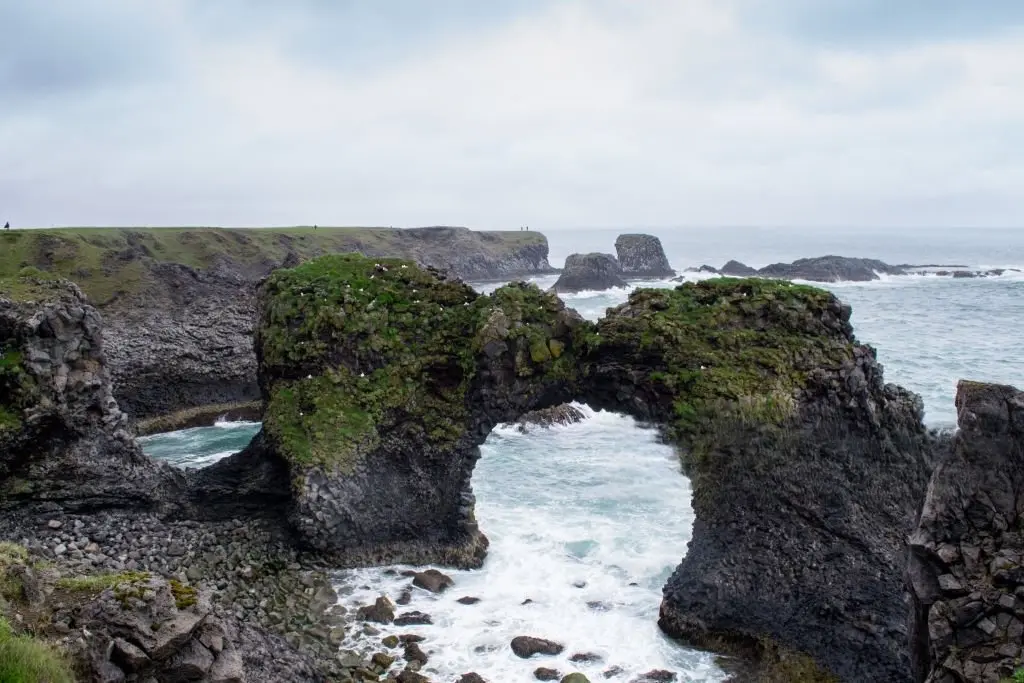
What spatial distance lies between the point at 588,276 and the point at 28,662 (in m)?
84.8

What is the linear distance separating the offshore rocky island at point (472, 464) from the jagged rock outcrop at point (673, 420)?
0.22 feet

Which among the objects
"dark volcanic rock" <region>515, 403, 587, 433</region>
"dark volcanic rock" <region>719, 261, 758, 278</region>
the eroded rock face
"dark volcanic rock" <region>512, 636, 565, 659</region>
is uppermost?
"dark volcanic rock" <region>719, 261, 758, 278</region>

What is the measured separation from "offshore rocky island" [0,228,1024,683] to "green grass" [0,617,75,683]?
2589 millimetres

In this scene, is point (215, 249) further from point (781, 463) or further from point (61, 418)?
point (781, 463)

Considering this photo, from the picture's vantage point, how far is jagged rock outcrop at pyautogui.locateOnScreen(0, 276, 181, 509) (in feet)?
69.2

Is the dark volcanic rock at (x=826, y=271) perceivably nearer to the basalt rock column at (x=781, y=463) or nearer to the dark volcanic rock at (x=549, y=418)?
the dark volcanic rock at (x=549, y=418)

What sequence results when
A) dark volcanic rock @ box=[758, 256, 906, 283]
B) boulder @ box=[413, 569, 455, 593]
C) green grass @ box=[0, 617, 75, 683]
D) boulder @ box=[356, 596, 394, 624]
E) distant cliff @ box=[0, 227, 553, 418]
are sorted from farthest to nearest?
dark volcanic rock @ box=[758, 256, 906, 283] < distant cliff @ box=[0, 227, 553, 418] < boulder @ box=[413, 569, 455, 593] < boulder @ box=[356, 596, 394, 624] < green grass @ box=[0, 617, 75, 683]

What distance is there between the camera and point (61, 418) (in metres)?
21.7

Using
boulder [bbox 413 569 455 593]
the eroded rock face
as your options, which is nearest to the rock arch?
boulder [bbox 413 569 455 593]

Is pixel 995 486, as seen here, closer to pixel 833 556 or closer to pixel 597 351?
pixel 833 556

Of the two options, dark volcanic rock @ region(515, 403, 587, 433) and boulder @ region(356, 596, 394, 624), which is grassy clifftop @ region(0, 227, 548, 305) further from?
boulder @ region(356, 596, 394, 624)

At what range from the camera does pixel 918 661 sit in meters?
15.1

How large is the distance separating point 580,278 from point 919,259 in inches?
4126

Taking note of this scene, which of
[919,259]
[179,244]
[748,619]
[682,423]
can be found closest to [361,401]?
[682,423]
